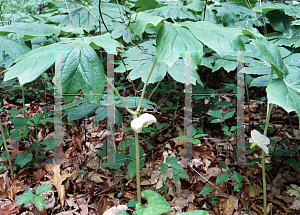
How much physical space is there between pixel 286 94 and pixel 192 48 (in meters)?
0.35

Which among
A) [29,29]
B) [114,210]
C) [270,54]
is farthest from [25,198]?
[270,54]

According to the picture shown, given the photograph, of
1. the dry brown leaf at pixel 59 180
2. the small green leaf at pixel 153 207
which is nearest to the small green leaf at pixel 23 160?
the dry brown leaf at pixel 59 180

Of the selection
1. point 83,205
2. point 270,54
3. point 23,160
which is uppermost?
point 270,54

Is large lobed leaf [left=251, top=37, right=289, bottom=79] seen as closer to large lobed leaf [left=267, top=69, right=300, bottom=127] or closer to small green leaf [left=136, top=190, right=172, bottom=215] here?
large lobed leaf [left=267, top=69, right=300, bottom=127]

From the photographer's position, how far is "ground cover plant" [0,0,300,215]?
2.22 ft

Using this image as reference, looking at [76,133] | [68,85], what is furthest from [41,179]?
[68,85]

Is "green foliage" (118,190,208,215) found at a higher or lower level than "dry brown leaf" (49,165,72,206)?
higher

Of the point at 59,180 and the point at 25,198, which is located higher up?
the point at 25,198

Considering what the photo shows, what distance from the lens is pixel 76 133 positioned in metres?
1.73

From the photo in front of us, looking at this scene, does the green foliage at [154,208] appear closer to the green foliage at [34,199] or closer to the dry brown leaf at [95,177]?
the green foliage at [34,199]

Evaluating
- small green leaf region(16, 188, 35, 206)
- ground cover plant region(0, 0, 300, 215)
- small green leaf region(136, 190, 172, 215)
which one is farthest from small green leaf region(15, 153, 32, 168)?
small green leaf region(136, 190, 172, 215)

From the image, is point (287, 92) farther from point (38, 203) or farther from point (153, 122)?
point (38, 203)

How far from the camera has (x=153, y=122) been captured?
873 mm

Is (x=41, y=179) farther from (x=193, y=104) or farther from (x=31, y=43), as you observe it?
(x=193, y=104)
